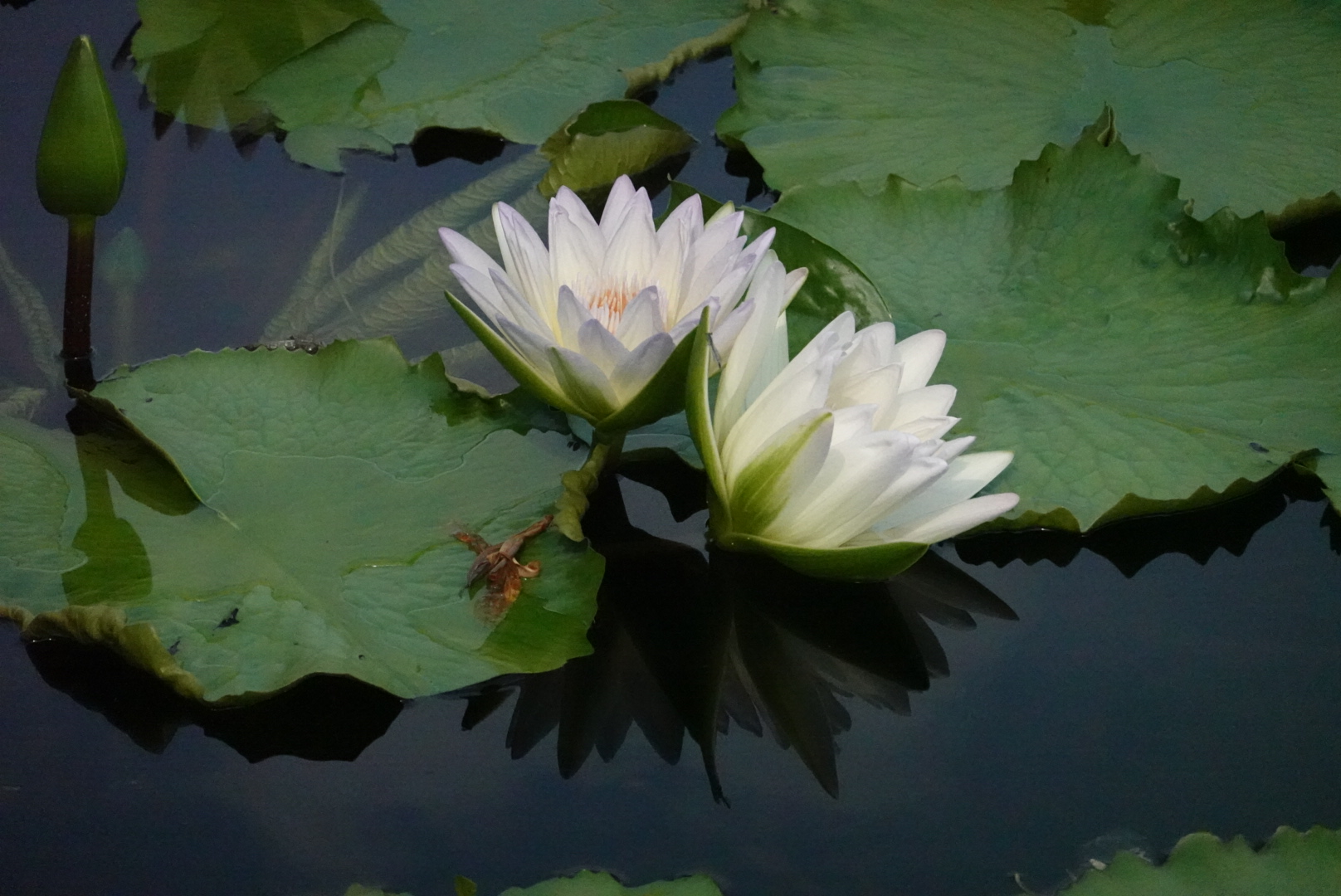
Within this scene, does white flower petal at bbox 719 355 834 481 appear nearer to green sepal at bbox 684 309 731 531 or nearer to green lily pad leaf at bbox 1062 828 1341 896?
green sepal at bbox 684 309 731 531

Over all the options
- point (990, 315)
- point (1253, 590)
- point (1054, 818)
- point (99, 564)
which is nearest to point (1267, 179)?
point (990, 315)

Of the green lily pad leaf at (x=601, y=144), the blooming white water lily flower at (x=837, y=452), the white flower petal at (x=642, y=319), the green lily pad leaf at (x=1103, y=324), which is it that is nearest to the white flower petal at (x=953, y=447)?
the blooming white water lily flower at (x=837, y=452)

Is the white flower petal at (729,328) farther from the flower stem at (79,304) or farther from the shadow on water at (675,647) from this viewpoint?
the flower stem at (79,304)

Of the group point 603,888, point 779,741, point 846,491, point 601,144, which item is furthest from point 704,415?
→ point 601,144

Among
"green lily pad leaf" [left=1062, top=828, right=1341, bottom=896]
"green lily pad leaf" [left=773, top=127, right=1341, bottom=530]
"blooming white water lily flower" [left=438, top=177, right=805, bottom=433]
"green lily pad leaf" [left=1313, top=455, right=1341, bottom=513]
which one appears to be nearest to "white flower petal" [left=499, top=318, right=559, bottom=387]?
"blooming white water lily flower" [left=438, top=177, right=805, bottom=433]

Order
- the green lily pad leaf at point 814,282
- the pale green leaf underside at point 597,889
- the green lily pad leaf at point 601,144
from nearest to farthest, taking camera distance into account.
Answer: the pale green leaf underside at point 597,889
the green lily pad leaf at point 814,282
the green lily pad leaf at point 601,144

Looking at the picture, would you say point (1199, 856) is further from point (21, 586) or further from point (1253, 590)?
point (21, 586)
